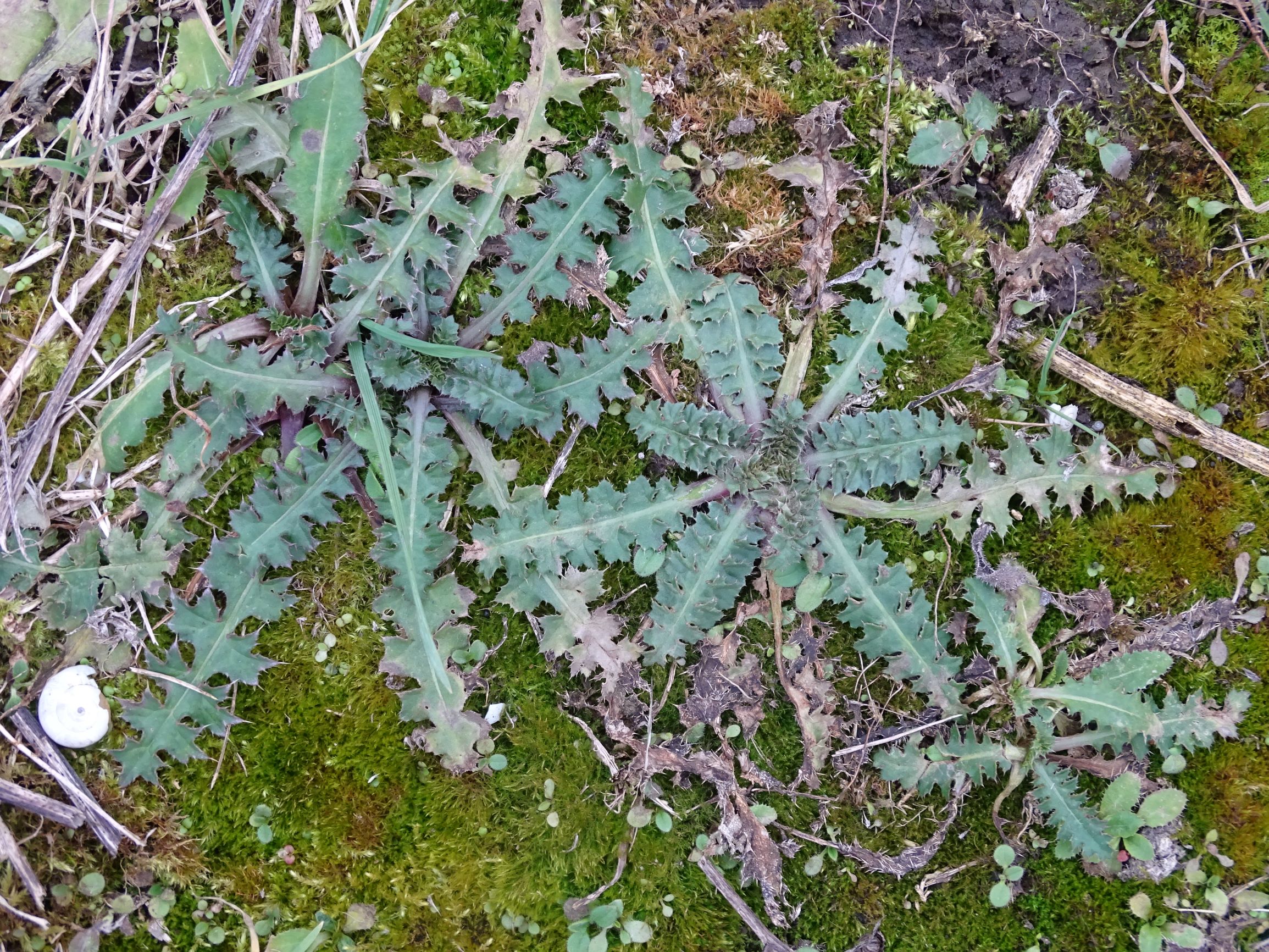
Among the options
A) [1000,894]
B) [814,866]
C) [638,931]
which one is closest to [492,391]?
[638,931]

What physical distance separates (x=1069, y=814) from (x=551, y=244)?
318 centimetres

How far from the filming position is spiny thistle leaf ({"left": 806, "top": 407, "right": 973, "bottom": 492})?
338cm

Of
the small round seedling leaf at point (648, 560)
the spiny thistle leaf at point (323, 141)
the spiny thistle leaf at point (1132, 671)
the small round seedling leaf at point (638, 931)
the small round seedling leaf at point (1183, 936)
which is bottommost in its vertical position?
the small round seedling leaf at point (1183, 936)

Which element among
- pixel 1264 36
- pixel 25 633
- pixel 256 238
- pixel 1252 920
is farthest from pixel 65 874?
pixel 1264 36

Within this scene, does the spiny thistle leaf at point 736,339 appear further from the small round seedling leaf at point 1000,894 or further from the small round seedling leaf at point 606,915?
the small round seedling leaf at point 1000,894

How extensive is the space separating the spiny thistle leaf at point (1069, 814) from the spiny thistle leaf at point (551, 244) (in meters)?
2.84

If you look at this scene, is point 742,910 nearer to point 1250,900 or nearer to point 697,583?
point 697,583

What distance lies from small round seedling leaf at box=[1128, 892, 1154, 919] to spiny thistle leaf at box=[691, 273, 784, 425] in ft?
8.42

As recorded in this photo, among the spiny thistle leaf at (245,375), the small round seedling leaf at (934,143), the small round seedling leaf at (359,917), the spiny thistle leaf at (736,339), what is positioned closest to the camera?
the spiny thistle leaf at (245,375)

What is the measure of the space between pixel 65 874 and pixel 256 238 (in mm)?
2652

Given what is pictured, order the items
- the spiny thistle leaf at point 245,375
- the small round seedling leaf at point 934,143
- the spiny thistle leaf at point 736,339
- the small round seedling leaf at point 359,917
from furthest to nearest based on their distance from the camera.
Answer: the small round seedling leaf at point 934,143 → the spiny thistle leaf at point 736,339 → the small round seedling leaf at point 359,917 → the spiny thistle leaf at point 245,375

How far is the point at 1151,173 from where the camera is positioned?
3.70m

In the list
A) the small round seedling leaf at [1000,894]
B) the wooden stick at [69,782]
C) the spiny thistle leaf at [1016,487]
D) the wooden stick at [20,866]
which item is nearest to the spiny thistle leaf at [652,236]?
the spiny thistle leaf at [1016,487]

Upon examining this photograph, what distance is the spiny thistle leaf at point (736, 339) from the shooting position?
3.42 meters
